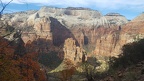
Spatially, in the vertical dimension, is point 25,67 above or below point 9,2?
below

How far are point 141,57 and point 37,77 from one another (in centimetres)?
5906

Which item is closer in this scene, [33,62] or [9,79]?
[9,79]

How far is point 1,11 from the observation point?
13188mm

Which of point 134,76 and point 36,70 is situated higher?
point 134,76

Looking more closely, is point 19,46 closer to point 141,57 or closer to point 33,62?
point 33,62

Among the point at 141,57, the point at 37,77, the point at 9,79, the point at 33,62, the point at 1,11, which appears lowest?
the point at 37,77

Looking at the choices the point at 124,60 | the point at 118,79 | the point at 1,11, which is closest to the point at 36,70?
the point at 124,60

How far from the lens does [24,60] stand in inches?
3297

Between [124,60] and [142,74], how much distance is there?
20.8 m

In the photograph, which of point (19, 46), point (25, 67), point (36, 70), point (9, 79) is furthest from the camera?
point (19, 46)

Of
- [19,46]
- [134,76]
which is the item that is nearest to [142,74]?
[134,76]

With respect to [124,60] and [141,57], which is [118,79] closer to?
[141,57]

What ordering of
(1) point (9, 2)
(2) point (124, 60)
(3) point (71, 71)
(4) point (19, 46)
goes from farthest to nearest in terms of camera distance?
(4) point (19, 46) → (3) point (71, 71) → (2) point (124, 60) → (1) point (9, 2)

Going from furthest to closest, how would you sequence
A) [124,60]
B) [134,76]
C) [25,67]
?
[25,67]
[124,60]
[134,76]
